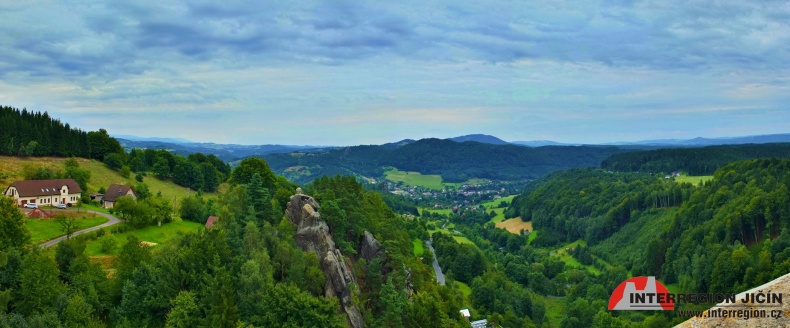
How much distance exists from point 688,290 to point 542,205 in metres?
104

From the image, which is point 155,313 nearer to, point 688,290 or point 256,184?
point 256,184

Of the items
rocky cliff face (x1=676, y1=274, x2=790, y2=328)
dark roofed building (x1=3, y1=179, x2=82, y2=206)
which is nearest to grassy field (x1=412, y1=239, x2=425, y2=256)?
dark roofed building (x1=3, y1=179, x2=82, y2=206)

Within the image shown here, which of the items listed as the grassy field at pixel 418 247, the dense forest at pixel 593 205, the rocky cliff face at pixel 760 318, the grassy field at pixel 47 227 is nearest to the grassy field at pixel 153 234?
the grassy field at pixel 47 227

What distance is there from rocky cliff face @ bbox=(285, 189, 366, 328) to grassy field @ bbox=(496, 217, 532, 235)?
127 m

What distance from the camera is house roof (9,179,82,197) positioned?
60.3m

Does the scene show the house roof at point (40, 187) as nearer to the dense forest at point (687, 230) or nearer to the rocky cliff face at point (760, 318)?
the dense forest at point (687, 230)

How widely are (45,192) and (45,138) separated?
35221 mm

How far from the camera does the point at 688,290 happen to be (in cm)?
8325

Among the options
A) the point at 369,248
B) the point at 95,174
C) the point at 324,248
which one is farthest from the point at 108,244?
the point at 95,174

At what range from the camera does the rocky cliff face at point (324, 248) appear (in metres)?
44.6

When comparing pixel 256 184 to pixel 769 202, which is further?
pixel 769 202

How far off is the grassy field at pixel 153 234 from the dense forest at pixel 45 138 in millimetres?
46723

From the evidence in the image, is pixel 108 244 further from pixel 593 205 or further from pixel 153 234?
pixel 593 205

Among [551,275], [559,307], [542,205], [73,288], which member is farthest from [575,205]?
[73,288]
